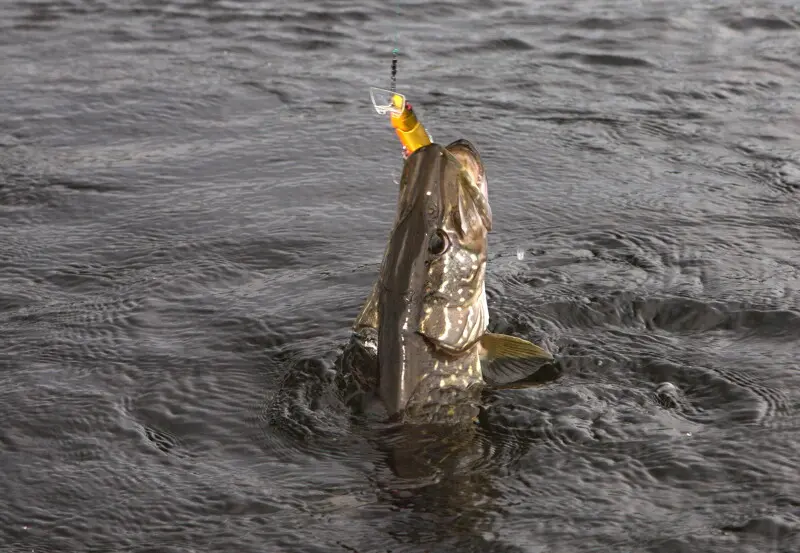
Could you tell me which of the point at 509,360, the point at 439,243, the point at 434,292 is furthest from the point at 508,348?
the point at 439,243

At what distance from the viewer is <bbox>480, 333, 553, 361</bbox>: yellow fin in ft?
19.2

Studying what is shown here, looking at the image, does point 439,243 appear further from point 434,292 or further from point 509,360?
point 509,360

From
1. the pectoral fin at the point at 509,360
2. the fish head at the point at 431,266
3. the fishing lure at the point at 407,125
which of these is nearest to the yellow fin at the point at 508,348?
the pectoral fin at the point at 509,360

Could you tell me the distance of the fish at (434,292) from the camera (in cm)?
554

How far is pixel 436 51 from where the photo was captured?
1190 centimetres

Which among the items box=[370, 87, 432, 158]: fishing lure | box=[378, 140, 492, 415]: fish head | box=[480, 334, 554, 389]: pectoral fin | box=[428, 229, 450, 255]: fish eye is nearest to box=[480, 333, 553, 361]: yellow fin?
box=[480, 334, 554, 389]: pectoral fin

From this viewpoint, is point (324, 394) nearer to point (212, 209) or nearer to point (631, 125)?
point (212, 209)

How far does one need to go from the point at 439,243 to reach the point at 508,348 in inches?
26.2

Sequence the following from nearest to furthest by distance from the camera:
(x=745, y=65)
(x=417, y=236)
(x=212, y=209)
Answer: (x=417, y=236) < (x=212, y=209) < (x=745, y=65)

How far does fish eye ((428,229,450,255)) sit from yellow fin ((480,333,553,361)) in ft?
1.79

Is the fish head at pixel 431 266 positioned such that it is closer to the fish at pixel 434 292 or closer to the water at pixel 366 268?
the fish at pixel 434 292

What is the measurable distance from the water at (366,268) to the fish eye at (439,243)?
2.89 feet

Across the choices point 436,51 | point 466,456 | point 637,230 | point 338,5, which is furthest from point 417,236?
point 338,5

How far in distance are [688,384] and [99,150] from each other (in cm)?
529
